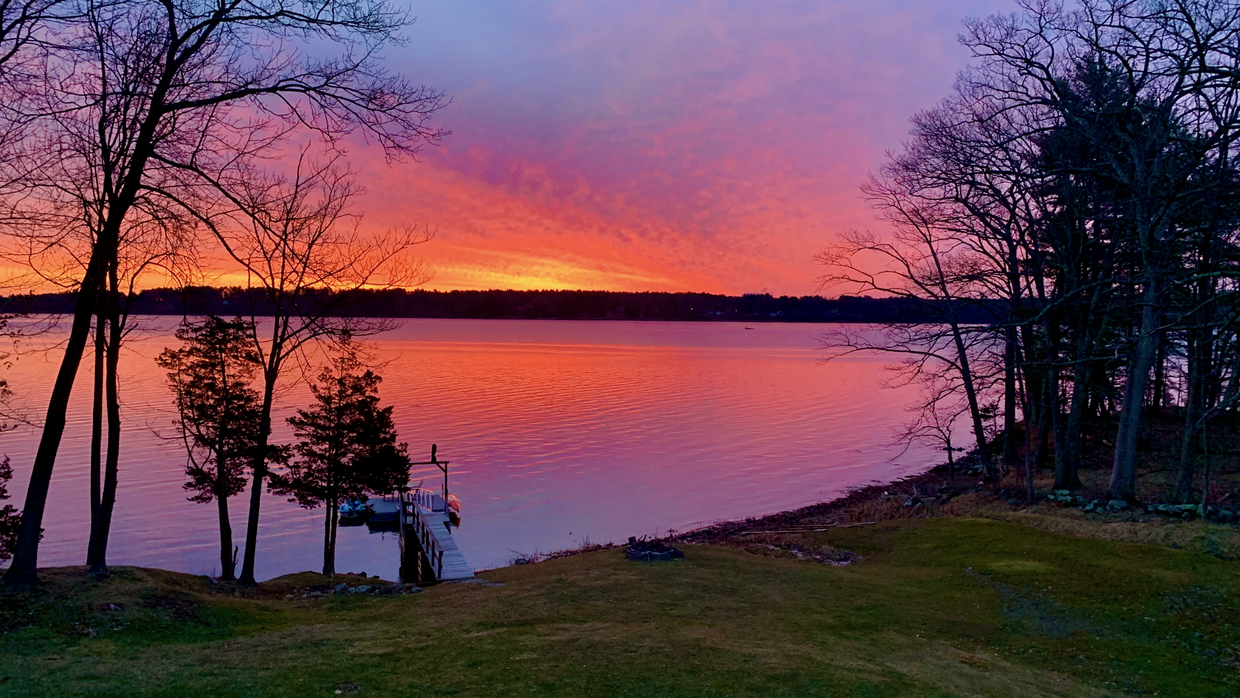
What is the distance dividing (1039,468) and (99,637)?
3076cm

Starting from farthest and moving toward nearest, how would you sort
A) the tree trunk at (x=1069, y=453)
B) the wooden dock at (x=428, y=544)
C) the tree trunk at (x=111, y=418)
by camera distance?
the tree trunk at (x=1069, y=453) < the wooden dock at (x=428, y=544) < the tree trunk at (x=111, y=418)

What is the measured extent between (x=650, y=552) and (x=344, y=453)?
1367 cm

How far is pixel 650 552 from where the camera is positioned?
14.8 metres

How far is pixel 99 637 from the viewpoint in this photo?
8938mm

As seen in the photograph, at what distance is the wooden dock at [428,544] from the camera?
771 inches

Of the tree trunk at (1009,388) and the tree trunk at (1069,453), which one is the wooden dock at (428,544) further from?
the tree trunk at (1069,453)

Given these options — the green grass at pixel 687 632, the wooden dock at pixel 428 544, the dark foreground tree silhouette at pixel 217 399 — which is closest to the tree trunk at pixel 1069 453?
the green grass at pixel 687 632

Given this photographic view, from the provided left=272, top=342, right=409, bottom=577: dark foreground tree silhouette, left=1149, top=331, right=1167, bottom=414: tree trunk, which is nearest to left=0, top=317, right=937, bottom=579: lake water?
left=272, top=342, right=409, bottom=577: dark foreground tree silhouette

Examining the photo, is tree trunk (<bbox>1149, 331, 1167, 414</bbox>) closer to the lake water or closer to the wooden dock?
the lake water

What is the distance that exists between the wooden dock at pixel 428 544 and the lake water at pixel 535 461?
1.00 meters

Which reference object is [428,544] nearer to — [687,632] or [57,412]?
[57,412]

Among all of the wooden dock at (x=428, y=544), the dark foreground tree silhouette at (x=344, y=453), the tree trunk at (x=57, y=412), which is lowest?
the wooden dock at (x=428, y=544)

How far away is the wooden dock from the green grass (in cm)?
471

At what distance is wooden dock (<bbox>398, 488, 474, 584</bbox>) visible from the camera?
19.6m
